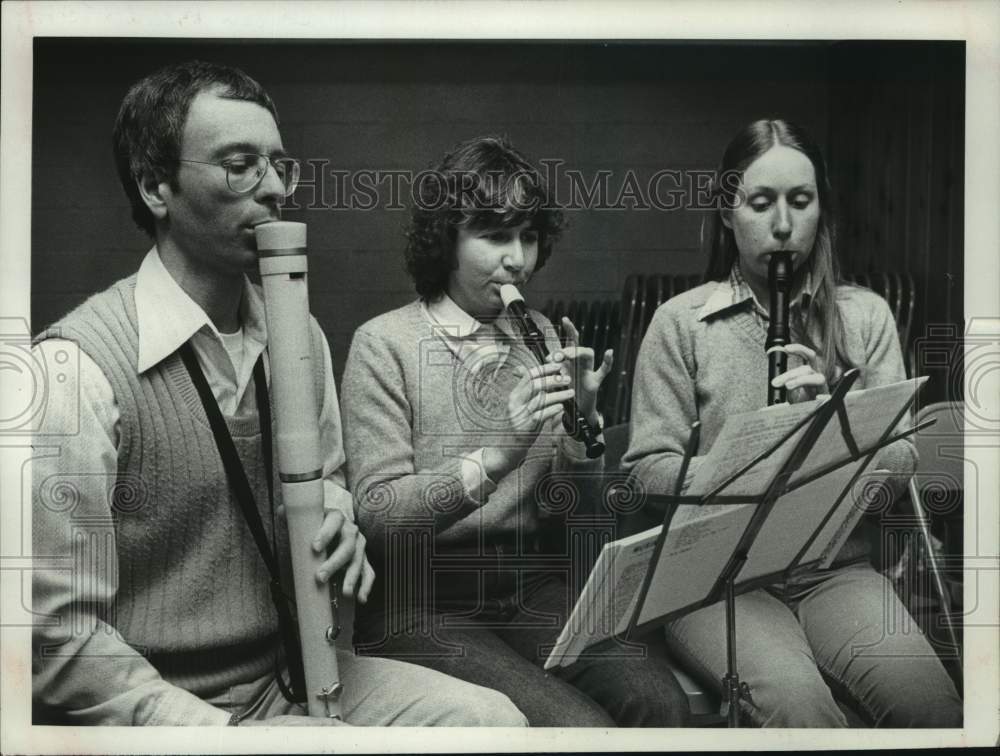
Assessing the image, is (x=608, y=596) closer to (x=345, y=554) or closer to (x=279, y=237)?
(x=345, y=554)

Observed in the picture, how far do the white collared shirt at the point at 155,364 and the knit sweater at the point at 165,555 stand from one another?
33 millimetres

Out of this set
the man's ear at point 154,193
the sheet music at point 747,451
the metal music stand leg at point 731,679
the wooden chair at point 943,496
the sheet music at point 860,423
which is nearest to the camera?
the sheet music at point 747,451

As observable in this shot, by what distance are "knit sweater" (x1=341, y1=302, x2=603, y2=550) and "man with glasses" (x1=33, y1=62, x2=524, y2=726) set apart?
0.08 m

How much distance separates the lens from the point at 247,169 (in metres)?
3.63

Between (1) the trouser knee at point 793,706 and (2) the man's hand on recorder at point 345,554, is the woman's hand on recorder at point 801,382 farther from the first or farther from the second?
(2) the man's hand on recorder at point 345,554

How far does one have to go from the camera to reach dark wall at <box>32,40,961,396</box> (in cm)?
371

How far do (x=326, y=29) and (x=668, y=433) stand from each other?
153 centimetres

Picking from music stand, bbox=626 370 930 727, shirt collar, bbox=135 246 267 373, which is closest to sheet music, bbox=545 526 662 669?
music stand, bbox=626 370 930 727

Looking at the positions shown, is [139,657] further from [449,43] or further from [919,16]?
[919,16]

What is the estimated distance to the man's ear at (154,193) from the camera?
11.9 ft

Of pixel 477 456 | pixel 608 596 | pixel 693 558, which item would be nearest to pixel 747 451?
pixel 693 558

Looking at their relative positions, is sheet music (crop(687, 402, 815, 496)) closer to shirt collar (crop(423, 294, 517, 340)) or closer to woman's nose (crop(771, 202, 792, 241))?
woman's nose (crop(771, 202, 792, 241))

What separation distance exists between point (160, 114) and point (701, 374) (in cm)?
171

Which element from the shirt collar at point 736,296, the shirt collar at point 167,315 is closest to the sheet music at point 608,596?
the shirt collar at point 736,296
